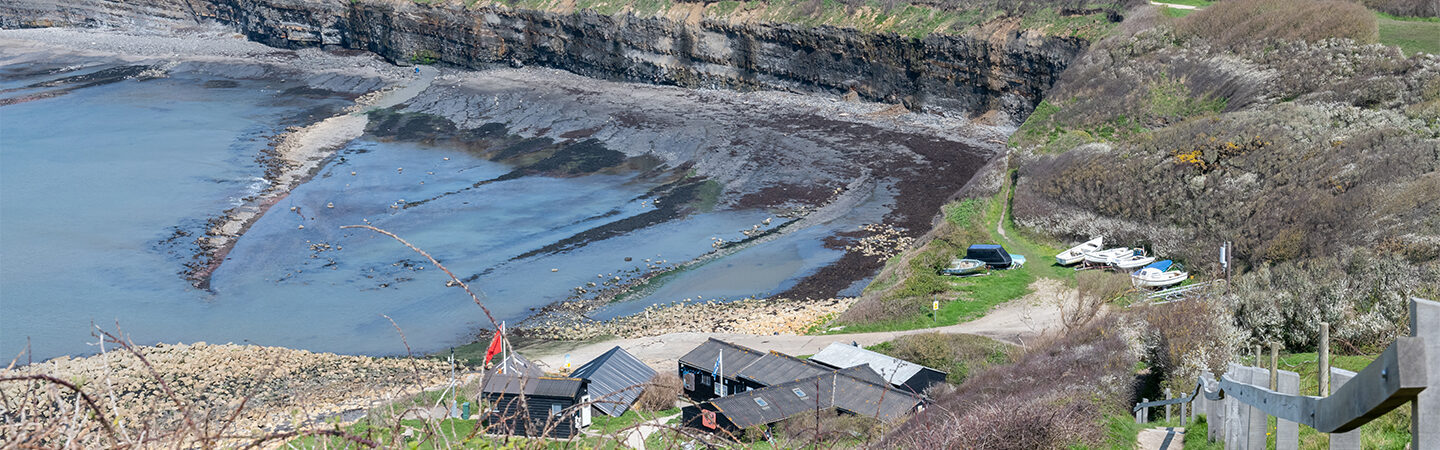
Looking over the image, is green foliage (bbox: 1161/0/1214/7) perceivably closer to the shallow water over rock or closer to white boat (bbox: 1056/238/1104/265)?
the shallow water over rock

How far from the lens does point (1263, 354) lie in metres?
16.6

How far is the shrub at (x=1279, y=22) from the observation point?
43562 mm

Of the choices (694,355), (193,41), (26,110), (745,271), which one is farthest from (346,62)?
(694,355)

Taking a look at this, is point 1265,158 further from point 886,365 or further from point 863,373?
point 863,373

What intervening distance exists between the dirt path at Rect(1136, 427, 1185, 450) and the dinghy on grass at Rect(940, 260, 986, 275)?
22174 mm

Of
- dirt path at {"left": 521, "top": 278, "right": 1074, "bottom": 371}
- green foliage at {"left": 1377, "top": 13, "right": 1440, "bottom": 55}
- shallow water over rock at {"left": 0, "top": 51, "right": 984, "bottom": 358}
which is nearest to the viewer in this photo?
dirt path at {"left": 521, "top": 278, "right": 1074, "bottom": 371}

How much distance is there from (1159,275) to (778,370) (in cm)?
1250

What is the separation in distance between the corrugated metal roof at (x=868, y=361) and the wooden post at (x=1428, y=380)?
61.6ft

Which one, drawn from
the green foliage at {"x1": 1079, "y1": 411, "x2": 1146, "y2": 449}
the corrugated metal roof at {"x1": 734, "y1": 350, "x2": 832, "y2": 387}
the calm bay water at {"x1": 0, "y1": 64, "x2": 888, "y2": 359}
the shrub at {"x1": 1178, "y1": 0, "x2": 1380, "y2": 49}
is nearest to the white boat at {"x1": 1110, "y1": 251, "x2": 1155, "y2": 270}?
the calm bay water at {"x1": 0, "y1": 64, "x2": 888, "y2": 359}

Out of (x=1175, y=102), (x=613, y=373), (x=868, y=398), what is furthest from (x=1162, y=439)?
(x=1175, y=102)

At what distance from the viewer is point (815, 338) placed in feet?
96.2

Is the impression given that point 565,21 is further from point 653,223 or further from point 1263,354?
point 1263,354

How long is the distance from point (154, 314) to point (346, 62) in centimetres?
5638

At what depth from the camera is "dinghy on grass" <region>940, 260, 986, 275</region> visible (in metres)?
33.6
